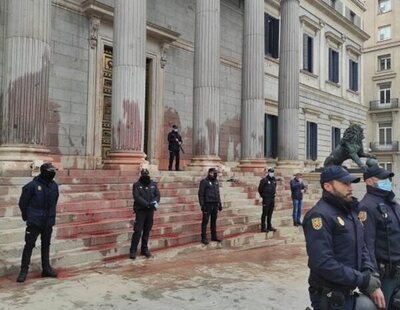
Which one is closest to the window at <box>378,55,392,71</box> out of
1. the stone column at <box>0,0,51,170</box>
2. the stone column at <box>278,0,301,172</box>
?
the stone column at <box>278,0,301,172</box>

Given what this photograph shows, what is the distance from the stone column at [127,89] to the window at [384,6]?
130 feet

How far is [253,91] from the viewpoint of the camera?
1727 cm

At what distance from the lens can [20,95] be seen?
10.1 metres

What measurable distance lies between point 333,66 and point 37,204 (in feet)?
86.9

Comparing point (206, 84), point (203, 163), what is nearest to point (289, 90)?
point (206, 84)

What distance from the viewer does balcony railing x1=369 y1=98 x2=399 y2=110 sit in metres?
44.0

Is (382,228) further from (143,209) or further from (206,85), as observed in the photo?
(206,85)

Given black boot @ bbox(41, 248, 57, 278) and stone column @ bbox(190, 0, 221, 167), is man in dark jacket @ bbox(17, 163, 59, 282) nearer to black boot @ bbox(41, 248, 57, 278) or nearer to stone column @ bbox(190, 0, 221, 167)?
black boot @ bbox(41, 248, 57, 278)

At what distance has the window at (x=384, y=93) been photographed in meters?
45.5

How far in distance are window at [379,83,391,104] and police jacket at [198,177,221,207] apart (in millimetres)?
40693

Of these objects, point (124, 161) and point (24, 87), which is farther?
point (124, 161)

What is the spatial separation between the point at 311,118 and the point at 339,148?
57.2ft

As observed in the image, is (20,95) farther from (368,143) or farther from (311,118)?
(368,143)

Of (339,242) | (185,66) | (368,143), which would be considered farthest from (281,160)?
(368,143)
